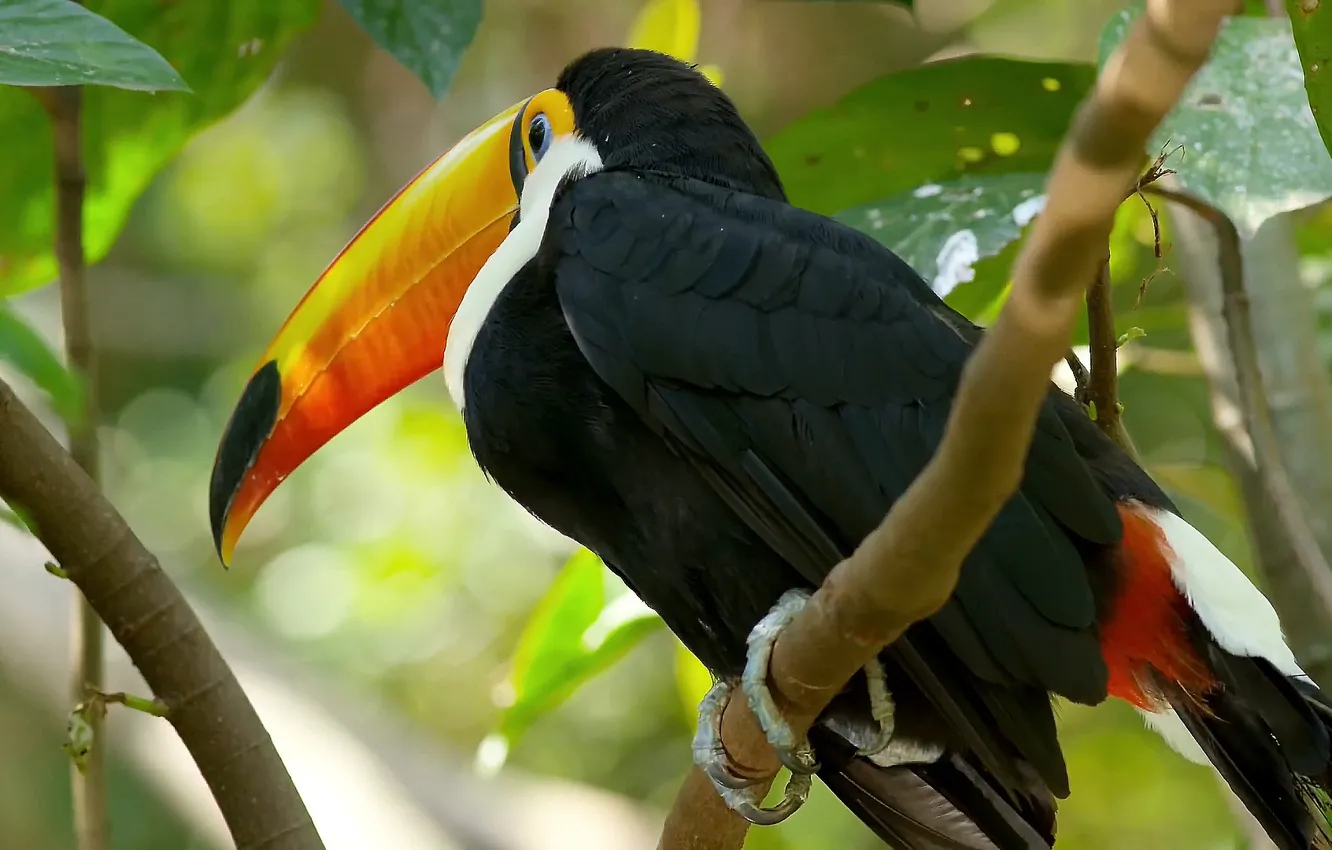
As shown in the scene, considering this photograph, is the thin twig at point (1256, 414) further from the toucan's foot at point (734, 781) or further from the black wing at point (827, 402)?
the toucan's foot at point (734, 781)

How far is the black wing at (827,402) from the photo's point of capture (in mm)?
1305

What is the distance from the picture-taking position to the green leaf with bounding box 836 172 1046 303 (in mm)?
1682

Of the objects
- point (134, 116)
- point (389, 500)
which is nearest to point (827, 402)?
point (134, 116)

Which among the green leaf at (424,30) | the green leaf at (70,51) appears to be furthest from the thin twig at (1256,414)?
the green leaf at (70,51)

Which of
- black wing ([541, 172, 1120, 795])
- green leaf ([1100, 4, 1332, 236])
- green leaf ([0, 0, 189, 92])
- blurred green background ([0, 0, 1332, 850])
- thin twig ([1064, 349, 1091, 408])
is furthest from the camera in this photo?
blurred green background ([0, 0, 1332, 850])

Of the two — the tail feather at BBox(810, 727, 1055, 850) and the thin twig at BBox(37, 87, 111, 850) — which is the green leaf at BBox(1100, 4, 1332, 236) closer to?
the tail feather at BBox(810, 727, 1055, 850)

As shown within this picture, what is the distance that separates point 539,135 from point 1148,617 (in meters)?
0.89

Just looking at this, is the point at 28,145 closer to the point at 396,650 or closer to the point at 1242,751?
the point at 1242,751

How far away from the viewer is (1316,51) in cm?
131

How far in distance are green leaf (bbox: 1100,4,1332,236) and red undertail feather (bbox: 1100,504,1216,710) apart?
0.98ft

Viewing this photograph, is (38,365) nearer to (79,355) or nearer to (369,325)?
(79,355)

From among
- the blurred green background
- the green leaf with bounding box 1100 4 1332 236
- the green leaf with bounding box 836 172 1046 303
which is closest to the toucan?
the green leaf with bounding box 836 172 1046 303

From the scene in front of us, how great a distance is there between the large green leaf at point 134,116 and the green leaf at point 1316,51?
1.10 m

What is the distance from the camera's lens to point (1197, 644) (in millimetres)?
1428
